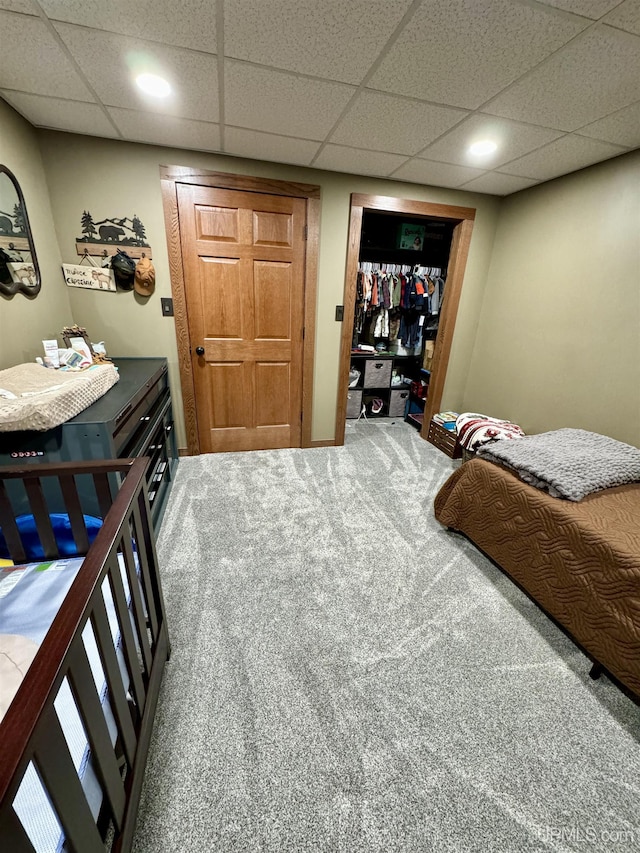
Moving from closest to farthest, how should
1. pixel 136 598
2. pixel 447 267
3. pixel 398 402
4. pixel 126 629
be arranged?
1. pixel 126 629
2. pixel 136 598
3. pixel 447 267
4. pixel 398 402

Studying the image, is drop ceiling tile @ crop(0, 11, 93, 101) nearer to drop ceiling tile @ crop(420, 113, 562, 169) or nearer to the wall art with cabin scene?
the wall art with cabin scene

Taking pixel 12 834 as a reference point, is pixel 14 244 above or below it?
above

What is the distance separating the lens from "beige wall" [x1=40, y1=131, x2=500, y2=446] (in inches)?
83.7

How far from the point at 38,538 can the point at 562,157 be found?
11.1ft

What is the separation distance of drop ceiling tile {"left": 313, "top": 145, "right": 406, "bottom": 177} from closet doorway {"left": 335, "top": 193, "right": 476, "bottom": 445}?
176 millimetres

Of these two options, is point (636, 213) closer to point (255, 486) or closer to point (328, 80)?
point (328, 80)

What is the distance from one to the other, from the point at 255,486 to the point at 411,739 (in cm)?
172

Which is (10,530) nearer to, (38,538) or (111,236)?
(38,538)

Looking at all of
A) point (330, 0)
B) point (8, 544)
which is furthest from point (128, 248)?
point (8, 544)

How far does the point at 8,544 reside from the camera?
1.18 metres

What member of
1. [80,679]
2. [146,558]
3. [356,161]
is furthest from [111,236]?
[80,679]

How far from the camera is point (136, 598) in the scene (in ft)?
3.19

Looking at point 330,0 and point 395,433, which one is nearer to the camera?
point 330,0

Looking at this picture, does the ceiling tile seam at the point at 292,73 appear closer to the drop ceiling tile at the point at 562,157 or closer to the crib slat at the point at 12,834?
the drop ceiling tile at the point at 562,157
